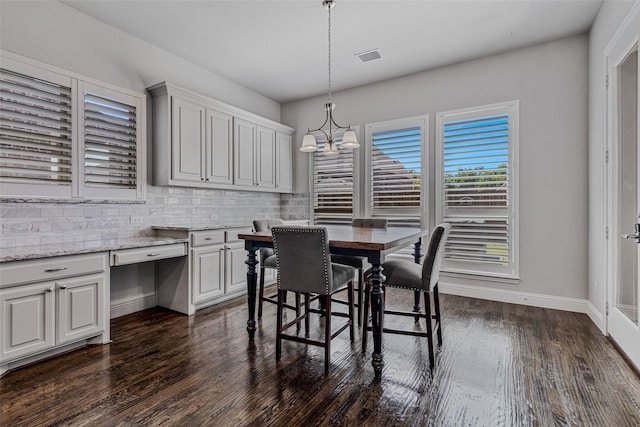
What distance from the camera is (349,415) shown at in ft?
5.87

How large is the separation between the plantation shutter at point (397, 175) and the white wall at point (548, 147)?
75cm

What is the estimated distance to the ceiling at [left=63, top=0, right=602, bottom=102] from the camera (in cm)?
300

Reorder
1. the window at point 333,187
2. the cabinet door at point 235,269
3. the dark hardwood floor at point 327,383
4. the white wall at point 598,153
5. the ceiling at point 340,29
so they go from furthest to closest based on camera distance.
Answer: the window at point 333,187, the cabinet door at point 235,269, the ceiling at point 340,29, the white wall at point 598,153, the dark hardwood floor at point 327,383

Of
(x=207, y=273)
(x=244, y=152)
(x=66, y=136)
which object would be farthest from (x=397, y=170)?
(x=66, y=136)

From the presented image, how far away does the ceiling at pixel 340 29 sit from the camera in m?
3.00

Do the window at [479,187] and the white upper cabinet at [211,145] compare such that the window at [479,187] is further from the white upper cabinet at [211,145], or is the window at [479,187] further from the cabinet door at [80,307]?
the cabinet door at [80,307]

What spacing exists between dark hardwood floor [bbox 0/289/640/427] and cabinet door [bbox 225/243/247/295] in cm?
89

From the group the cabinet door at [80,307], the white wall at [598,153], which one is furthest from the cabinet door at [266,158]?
the white wall at [598,153]

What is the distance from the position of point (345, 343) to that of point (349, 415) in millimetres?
933

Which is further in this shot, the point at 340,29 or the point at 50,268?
the point at 340,29

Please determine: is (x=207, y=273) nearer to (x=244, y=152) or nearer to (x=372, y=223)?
(x=244, y=152)

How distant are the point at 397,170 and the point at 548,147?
1.69 metres

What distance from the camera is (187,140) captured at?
3742 millimetres

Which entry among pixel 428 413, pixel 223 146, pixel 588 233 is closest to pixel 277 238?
pixel 428 413
